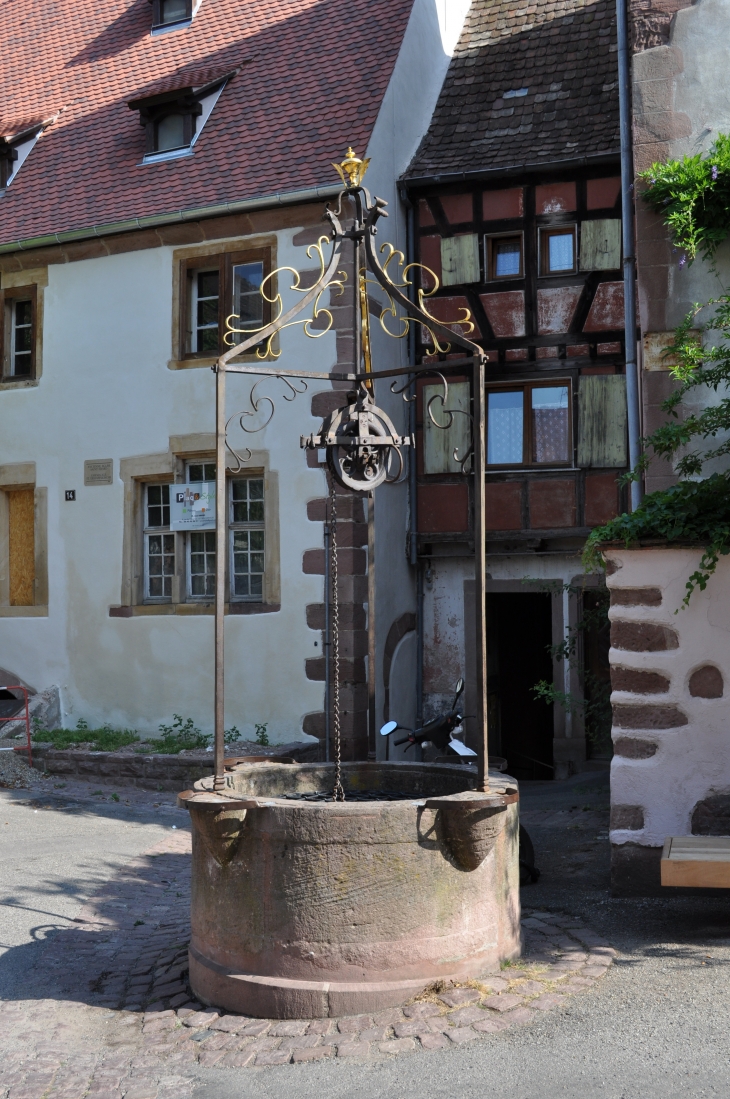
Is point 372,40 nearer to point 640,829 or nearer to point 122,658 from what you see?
point 122,658

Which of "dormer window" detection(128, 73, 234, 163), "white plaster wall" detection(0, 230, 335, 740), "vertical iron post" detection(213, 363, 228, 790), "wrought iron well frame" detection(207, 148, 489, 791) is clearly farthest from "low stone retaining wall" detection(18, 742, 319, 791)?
"dormer window" detection(128, 73, 234, 163)

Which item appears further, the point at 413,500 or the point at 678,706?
the point at 413,500

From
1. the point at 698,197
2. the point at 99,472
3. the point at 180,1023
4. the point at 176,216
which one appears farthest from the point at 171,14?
the point at 180,1023

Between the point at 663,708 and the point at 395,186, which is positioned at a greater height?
the point at 395,186

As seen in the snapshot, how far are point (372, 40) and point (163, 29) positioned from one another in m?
3.48

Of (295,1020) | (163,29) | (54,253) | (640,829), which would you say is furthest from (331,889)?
(163,29)

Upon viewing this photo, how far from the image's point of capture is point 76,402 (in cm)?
1235

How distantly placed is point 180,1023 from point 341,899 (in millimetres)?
781

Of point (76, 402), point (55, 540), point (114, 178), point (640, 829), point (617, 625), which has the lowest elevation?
point (640, 829)

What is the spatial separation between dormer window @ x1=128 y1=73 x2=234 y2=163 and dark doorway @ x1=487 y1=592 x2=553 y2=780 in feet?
21.9

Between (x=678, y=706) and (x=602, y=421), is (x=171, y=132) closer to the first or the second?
(x=602, y=421)

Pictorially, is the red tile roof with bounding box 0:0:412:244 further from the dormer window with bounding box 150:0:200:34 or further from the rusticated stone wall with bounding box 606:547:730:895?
the rusticated stone wall with bounding box 606:547:730:895

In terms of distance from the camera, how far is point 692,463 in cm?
690

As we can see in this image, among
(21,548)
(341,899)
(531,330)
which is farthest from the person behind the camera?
(21,548)
